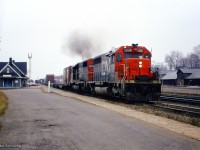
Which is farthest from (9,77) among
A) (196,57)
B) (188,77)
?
(196,57)

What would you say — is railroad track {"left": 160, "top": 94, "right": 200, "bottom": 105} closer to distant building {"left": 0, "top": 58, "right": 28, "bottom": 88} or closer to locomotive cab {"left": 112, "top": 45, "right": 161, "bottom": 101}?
locomotive cab {"left": 112, "top": 45, "right": 161, "bottom": 101}

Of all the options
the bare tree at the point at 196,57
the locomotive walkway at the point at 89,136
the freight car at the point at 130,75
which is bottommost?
the locomotive walkway at the point at 89,136

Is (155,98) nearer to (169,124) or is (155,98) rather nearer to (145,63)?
(145,63)

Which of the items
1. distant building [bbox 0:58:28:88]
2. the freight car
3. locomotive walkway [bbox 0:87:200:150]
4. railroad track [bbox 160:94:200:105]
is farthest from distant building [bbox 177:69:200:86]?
locomotive walkway [bbox 0:87:200:150]

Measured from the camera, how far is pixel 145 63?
72.9 ft

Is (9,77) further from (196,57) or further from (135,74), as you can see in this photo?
(196,57)

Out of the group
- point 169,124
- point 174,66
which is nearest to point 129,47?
point 169,124

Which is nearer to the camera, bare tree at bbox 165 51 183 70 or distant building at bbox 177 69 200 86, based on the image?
distant building at bbox 177 69 200 86

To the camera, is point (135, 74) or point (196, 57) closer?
point (135, 74)

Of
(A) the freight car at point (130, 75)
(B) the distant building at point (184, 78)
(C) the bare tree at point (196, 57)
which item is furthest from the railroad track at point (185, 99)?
(C) the bare tree at point (196, 57)

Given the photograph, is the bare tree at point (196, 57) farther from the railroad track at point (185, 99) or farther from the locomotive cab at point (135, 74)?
the locomotive cab at point (135, 74)

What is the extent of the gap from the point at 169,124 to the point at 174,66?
151266 mm

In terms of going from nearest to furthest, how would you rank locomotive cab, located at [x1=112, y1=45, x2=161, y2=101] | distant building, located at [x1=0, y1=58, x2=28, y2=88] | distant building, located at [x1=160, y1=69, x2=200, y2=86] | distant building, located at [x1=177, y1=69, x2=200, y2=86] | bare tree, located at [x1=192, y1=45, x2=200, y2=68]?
locomotive cab, located at [x1=112, y1=45, x2=161, y2=101] → distant building, located at [x1=0, y1=58, x2=28, y2=88] → distant building, located at [x1=177, y1=69, x2=200, y2=86] → distant building, located at [x1=160, y1=69, x2=200, y2=86] → bare tree, located at [x1=192, y1=45, x2=200, y2=68]

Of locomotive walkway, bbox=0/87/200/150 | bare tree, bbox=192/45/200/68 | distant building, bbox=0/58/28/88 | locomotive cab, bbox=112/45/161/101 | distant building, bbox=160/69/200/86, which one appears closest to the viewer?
locomotive walkway, bbox=0/87/200/150
